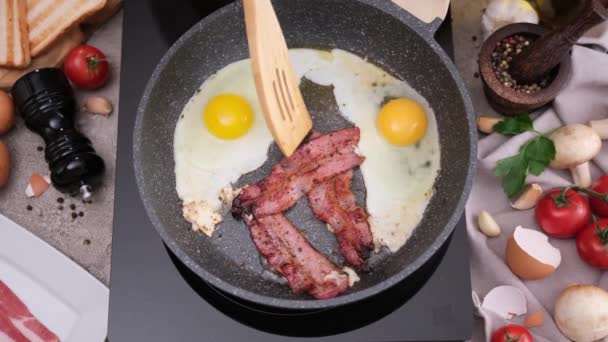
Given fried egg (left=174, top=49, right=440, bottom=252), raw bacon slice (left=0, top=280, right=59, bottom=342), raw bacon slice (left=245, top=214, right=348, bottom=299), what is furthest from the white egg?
raw bacon slice (left=0, top=280, right=59, bottom=342)

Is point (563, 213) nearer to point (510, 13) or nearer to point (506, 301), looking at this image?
point (506, 301)

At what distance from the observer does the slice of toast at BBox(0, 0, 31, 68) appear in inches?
63.2

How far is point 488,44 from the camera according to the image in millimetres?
1540

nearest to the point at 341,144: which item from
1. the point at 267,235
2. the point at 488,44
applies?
the point at 267,235

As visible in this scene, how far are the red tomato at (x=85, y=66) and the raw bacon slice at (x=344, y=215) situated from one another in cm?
56

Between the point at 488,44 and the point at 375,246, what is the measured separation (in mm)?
486

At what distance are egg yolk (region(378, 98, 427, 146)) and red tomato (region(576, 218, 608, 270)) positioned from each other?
1.28ft

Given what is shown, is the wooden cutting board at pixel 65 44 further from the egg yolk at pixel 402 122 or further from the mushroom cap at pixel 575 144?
the mushroom cap at pixel 575 144

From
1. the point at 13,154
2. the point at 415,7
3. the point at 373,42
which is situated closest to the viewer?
the point at 415,7

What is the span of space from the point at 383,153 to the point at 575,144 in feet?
1.29

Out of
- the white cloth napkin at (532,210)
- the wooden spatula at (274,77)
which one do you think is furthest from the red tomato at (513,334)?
the wooden spatula at (274,77)

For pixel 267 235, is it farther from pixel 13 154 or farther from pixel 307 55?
pixel 13 154

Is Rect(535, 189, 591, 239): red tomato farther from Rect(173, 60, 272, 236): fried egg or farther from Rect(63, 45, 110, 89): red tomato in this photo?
Rect(63, 45, 110, 89): red tomato

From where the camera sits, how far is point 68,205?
65.5 inches
